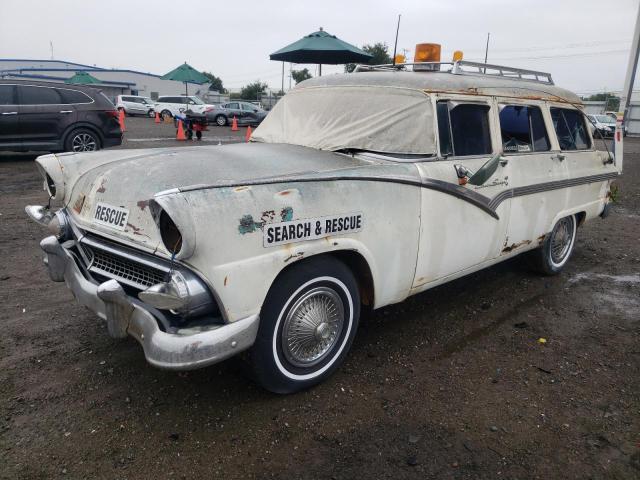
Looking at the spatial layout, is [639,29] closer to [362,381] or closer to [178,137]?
[362,381]

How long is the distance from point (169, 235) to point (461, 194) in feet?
6.92

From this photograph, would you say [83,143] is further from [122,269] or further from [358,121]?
[122,269]

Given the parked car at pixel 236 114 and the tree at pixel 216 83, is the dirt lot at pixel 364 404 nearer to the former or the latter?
the parked car at pixel 236 114

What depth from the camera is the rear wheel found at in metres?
10.1

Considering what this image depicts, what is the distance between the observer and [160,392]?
2887mm

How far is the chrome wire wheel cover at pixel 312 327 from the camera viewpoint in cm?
274

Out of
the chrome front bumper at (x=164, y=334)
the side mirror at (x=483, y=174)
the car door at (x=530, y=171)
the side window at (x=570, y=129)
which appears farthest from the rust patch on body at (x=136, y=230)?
the side window at (x=570, y=129)

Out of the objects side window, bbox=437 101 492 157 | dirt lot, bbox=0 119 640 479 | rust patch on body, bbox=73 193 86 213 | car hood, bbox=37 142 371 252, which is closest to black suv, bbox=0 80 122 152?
dirt lot, bbox=0 119 640 479

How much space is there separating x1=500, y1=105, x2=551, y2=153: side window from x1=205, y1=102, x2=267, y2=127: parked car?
2307 cm

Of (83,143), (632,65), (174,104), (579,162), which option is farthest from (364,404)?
(174,104)

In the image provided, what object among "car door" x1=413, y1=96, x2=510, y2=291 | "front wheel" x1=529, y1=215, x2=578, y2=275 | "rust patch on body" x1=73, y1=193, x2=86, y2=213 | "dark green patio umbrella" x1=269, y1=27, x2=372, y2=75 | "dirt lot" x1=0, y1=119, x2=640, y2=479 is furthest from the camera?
"dark green patio umbrella" x1=269, y1=27, x2=372, y2=75

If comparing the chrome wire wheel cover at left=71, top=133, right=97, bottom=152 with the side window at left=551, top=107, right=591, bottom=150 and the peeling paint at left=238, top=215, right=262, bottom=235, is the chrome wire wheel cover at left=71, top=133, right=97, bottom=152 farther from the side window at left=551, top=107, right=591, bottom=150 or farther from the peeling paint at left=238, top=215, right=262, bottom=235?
the peeling paint at left=238, top=215, right=262, bottom=235

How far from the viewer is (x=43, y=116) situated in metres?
9.81

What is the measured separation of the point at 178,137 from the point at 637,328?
15.1 m
